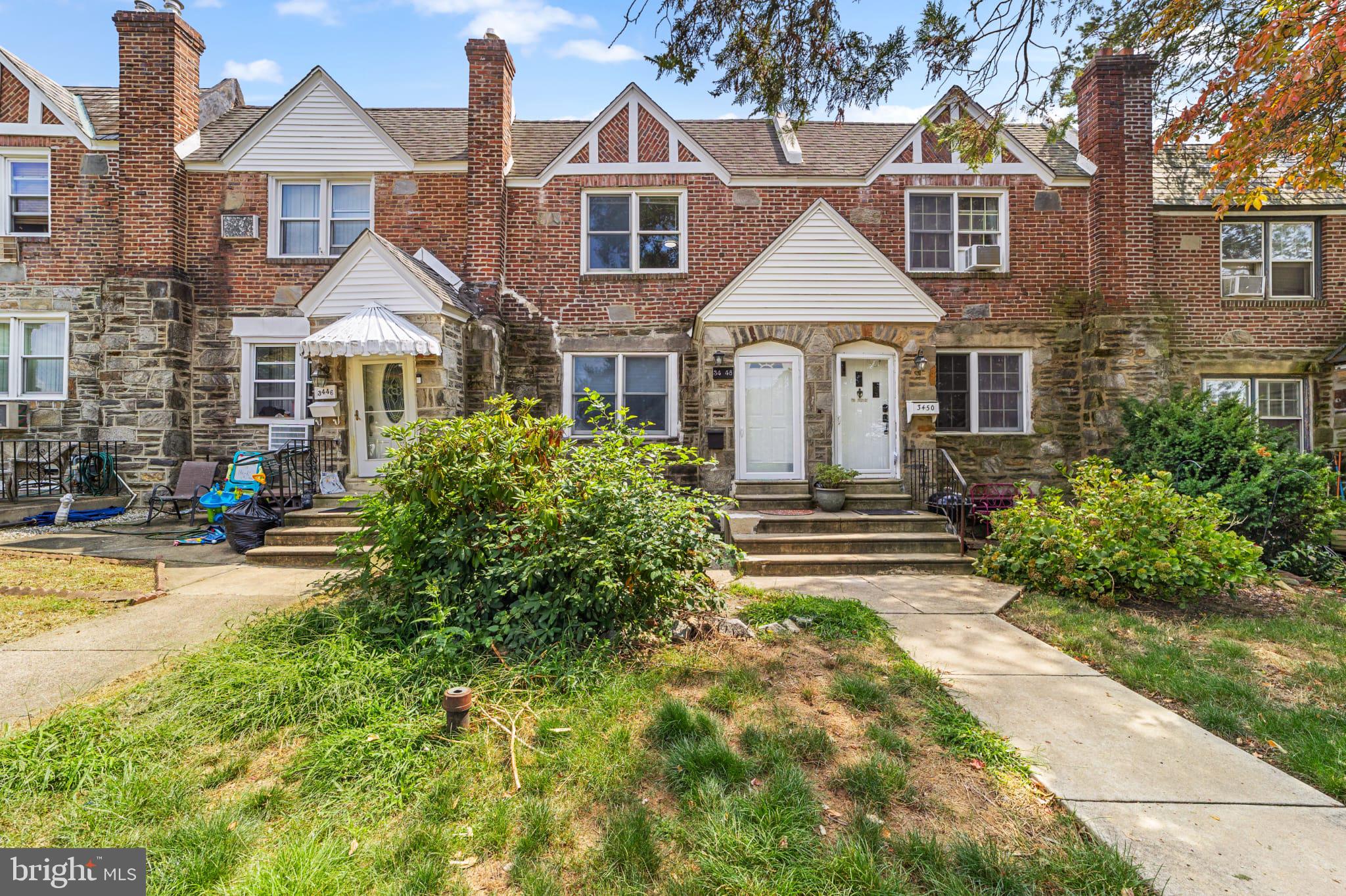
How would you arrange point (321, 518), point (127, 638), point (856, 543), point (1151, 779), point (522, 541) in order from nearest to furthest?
1. point (1151, 779)
2. point (522, 541)
3. point (127, 638)
4. point (856, 543)
5. point (321, 518)

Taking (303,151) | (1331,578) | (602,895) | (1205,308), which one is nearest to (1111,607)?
(1331,578)

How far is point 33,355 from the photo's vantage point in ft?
38.2

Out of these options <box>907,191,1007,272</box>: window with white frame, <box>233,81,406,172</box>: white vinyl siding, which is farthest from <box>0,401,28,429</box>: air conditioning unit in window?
<box>907,191,1007,272</box>: window with white frame

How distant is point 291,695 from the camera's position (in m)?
3.44

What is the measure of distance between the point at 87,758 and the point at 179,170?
12624mm

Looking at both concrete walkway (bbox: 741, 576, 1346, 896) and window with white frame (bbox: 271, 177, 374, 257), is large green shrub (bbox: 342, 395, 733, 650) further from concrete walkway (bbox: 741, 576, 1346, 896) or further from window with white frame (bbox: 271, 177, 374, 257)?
window with white frame (bbox: 271, 177, 374, 257)

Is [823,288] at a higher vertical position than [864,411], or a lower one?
higher

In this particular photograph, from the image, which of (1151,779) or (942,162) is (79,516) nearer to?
(1151,779)

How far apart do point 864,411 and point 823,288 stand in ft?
7.37

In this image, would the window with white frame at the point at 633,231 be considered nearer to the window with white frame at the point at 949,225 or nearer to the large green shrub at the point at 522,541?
the window with white frame at the point at 949,225

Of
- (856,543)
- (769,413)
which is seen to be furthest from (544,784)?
(769,413)

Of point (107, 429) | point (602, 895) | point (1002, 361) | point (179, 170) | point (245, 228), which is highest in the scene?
point (179, 170)

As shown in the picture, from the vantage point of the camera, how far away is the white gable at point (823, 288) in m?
10.3

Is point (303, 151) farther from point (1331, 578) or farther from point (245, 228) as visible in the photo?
point (1331, 578)
